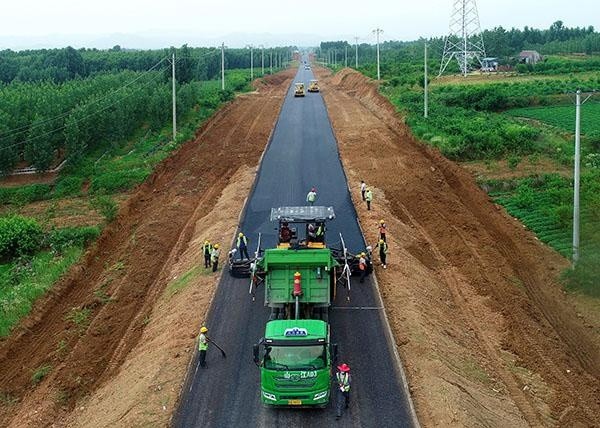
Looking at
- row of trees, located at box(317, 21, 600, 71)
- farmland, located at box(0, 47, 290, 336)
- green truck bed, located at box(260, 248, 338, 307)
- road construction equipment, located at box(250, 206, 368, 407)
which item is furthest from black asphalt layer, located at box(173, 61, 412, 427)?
row of trees, located at box(317, 21, 600, 71)

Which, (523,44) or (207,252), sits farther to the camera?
(523,44)

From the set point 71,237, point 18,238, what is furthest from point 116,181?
point 18,238

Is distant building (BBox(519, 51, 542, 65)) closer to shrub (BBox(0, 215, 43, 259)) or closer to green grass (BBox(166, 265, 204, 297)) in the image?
shrub (BBox(0, 215, 43, 259))

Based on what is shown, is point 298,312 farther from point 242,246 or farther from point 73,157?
point 73,157

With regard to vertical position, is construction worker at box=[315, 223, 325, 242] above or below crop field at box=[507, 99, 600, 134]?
below

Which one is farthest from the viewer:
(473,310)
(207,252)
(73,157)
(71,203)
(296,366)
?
(73,157)

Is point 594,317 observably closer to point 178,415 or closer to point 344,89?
point 178,415
